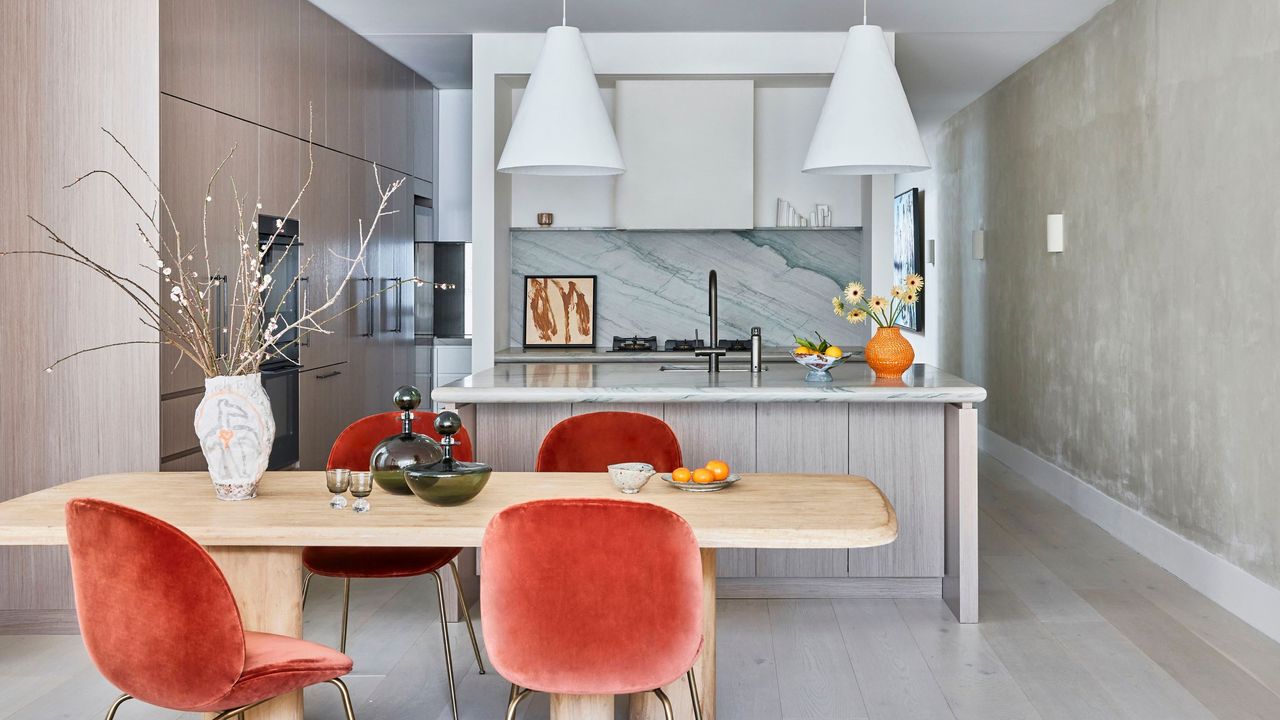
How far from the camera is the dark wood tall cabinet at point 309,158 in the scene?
13.6 ft

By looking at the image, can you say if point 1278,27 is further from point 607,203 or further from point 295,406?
point 295,406

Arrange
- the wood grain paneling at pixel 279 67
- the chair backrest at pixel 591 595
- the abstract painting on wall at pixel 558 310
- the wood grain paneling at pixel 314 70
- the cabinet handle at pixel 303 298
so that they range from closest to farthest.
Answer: the chair backrest at pixel 591 595 → the wood grain paneling at pixel 279 67 → the cabinet handle at pixel 303 298 → the wood grain paneling at pixel 314 70 → the abstract painting on wall at pixel 558 310

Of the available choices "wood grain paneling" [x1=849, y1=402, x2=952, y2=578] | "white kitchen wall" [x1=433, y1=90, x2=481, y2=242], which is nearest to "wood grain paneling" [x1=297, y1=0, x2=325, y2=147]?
"white kitchen wall" [x1=433, y1=90, x2=481, y2=242]

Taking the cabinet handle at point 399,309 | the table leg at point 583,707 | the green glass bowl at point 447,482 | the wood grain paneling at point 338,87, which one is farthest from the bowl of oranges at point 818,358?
the cabinet handle at point 399,309

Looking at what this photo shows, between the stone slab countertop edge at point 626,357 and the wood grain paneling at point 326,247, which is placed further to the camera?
the stone slab countertop edge at point 626,357

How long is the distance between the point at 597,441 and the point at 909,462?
1331 mm

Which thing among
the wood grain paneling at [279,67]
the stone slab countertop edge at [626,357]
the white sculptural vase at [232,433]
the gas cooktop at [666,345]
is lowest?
the white sculptural vase at [232,433]

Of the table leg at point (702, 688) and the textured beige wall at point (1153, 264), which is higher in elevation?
the textured beige wall at point (1153, 264)

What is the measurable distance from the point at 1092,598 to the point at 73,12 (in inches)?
163

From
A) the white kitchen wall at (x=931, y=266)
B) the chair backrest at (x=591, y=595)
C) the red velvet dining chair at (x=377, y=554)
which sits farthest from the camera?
the white kitchen wall at (x=931, y=266)

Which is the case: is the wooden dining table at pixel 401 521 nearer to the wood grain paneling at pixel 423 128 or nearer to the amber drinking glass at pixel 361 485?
the amber drinking glass at pixel 361 485

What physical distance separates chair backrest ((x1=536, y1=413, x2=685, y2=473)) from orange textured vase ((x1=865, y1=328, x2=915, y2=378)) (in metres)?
1.32

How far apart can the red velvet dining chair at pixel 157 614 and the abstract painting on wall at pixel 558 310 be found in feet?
14.7

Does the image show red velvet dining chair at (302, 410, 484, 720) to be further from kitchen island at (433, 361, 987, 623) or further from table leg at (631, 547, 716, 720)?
kitchen island at (433, 361, 987, 623)
